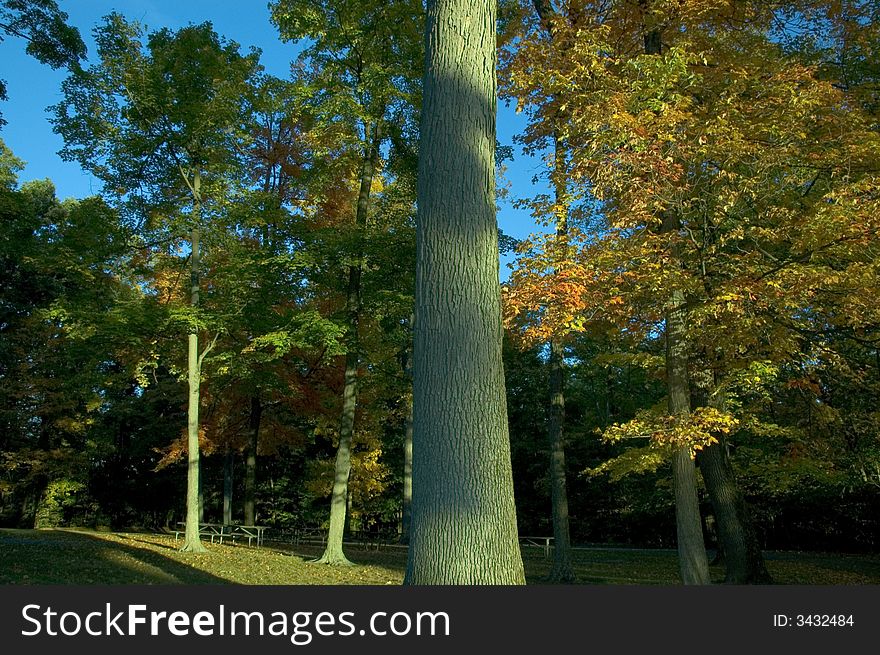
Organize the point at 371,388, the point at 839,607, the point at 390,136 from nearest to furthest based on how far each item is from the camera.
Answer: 1. the point at 839,607
2. the point at 390,136
3. the point at 371,388

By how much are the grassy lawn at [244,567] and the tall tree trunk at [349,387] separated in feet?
2.70

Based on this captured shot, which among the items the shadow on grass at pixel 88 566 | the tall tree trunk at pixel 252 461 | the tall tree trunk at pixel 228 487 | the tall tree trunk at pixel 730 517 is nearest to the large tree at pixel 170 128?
the shadow on grass at pixel 88 566

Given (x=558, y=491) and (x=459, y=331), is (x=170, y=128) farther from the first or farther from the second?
(x=459, y=331)

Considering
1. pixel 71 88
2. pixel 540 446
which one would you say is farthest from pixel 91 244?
pixel 540 446

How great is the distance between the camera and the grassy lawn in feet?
35.3

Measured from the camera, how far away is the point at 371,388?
886 inches

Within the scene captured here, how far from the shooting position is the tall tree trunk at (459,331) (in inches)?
159

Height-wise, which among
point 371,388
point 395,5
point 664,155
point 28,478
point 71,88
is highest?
point 395,5

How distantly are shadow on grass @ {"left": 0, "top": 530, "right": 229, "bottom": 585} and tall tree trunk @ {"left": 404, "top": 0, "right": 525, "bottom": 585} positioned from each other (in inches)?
307

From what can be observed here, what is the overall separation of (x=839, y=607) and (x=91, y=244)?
16.5 m

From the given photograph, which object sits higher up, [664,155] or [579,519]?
[664,155]

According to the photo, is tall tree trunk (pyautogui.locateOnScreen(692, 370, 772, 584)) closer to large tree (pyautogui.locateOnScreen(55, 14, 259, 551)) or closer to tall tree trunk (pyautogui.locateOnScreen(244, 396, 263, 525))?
large tree (pyautogui.locateOnScreen(55, 14, 259, 551))

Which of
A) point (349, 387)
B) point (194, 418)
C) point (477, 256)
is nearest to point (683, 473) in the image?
point (477, 256)

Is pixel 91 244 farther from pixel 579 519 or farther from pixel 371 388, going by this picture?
pixel 579 519
